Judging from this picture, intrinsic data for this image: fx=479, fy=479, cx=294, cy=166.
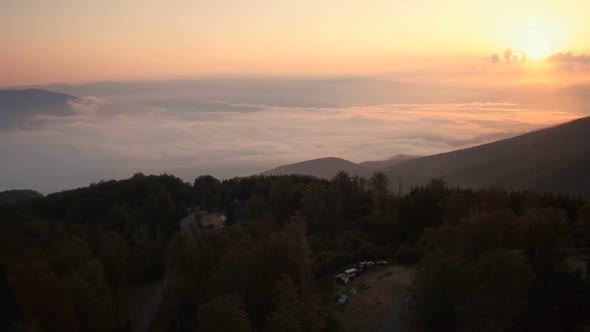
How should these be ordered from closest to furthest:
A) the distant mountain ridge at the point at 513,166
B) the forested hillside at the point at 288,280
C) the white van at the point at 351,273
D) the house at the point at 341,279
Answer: the forested hillside at the point at 288,280
the house at the point at 341,279
the white van at the point at 351,273
the distant mountain ridge at the point at 513,166

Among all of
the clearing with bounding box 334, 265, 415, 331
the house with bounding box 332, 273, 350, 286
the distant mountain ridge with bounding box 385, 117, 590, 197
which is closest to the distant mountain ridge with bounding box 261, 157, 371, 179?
the distant mountain ridge with bounding box 385, 117, 590, 197

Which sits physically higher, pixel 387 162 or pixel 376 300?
pixel 376 300

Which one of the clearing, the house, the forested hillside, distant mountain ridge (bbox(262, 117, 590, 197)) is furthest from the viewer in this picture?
distant mountain ridge (bbox(262, 117, 590, 197))

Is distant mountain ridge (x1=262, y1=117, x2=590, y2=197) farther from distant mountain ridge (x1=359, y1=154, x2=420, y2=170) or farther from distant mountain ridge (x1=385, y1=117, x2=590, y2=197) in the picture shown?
distant mountain ridge (x1=359, y1=154, x2=420, y2=170)

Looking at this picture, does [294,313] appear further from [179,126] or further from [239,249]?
[179,126]

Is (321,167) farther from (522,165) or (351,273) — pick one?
(351,273)

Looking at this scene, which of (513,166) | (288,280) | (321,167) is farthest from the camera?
(321,167)

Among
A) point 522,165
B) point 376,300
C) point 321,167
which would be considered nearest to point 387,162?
point 321,167

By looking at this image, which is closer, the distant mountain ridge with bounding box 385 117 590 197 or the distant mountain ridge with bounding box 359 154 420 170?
the distant mountain ridge with bounding box 385 117 590 197

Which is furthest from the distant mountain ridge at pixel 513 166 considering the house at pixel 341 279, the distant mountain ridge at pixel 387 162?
the house at pixel 341 279

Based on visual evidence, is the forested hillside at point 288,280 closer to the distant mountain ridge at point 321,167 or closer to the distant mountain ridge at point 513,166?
the distant mountain ridge at point 513,166

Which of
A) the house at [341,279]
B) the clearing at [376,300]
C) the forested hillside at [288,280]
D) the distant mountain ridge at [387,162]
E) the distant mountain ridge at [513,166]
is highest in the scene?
the forested hillside at [288,280]
